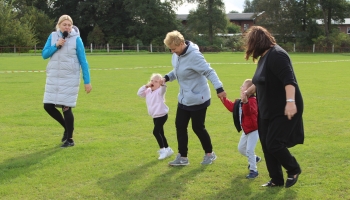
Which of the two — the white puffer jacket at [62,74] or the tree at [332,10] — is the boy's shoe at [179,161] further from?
the tree at [332,10]

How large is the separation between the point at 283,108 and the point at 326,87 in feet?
36.8

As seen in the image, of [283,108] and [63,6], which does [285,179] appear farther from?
[63,6]

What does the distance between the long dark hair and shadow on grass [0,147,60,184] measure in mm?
3107

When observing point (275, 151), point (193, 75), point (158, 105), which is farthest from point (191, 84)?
point (275, 151)

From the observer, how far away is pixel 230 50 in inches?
2408

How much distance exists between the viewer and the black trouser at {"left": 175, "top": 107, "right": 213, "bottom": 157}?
5824mm

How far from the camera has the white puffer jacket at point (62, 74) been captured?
22.6 ft

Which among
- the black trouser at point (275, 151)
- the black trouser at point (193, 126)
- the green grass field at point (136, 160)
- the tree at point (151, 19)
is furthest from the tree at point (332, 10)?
the black trouser at point (275, 151)

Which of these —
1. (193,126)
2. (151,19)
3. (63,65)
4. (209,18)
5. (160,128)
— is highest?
(209,18)

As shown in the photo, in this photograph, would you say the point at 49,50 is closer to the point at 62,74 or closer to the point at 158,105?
the point at 62,74

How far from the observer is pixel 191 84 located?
574 cm

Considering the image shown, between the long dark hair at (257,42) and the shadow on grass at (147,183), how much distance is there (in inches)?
64.4

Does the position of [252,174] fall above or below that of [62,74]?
below

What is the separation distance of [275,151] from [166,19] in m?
65.7
